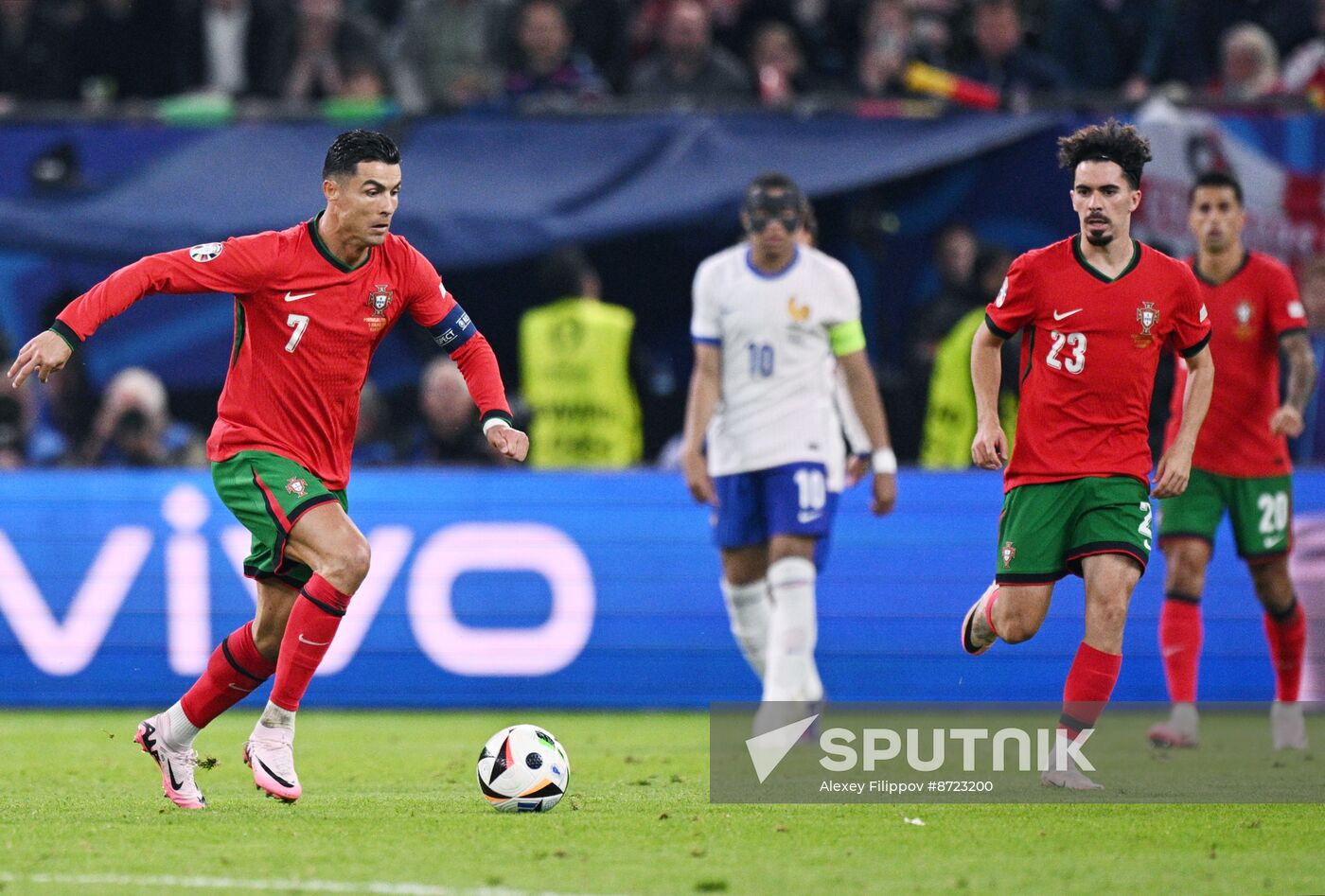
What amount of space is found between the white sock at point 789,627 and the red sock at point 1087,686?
1950 millimetres

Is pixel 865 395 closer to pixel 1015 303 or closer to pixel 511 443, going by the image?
pixel 1015 303

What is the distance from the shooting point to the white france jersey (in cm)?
956

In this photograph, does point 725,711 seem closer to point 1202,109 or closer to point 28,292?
point 1202,109

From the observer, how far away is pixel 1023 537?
759 cm

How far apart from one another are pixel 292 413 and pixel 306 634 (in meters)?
0.77

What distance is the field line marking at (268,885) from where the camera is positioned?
5.25 meters

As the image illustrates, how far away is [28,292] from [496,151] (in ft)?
12.3

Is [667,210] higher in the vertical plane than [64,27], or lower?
lower

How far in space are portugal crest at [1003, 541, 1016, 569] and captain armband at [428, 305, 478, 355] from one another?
6.90 feet

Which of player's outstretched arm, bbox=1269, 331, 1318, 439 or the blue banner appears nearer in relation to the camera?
player's outstretched arm, bbox=1269, 331, 1318, 439

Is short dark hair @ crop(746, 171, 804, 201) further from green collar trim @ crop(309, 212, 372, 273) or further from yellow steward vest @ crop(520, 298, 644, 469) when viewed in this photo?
yellow steward vest @ crop(520, 298, 644, 469)

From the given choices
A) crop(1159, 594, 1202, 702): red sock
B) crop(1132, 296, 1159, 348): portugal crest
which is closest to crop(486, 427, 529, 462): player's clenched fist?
crop(1132, 296, 1159, 348): portugal crest

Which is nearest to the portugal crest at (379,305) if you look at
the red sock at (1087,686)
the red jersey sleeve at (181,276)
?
the red jersey sleeve at (181,276)

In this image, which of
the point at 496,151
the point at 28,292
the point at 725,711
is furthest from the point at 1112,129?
the point at 28,292
